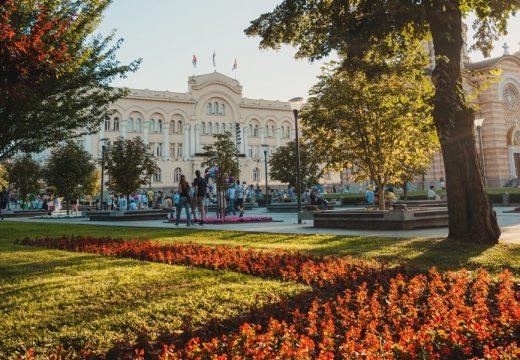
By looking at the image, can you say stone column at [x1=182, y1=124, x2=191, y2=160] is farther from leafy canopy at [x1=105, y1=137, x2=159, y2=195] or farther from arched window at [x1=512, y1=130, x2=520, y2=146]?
arched window at [x1=512, y1=130, x2=520, y2=146]

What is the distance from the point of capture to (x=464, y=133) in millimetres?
9453

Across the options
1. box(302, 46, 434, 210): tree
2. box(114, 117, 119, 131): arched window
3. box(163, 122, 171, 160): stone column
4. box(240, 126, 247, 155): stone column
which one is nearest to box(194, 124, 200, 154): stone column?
box(163, 122, 171, 160): stone column

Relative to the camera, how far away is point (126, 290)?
598 centimetres

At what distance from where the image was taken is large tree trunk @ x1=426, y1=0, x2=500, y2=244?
29.9 feet

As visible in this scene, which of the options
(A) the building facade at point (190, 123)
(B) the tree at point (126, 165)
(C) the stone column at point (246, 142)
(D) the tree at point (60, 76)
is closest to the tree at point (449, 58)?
(D) the tree at point (60, 76)

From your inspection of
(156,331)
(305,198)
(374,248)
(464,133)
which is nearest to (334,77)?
(464,133)

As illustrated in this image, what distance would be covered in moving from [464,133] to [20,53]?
8.52 metres

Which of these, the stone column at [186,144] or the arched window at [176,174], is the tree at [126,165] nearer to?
the arched window at [176,174]

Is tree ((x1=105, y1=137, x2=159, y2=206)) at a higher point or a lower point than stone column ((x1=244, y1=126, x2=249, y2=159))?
lower

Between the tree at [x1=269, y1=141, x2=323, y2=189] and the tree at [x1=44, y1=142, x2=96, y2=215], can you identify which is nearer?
the tree at [x1=44, y1=142, x2=96, y2=215]

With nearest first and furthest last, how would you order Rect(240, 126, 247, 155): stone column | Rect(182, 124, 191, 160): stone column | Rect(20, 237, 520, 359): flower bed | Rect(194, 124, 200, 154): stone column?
Rect(20, 237, 520, 359): flower bed < Rect(182, 124, 191, 160): stone column < Rect(194, 124, 200, 154): stone column < Rect(240, 126, 247, 155): stone column

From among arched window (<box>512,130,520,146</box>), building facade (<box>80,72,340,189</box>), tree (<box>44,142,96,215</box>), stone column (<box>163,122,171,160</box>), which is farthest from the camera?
stone column (<box>163,122,171,160</box>)

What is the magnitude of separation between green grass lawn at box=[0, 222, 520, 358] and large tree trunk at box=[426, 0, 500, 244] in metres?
0.56

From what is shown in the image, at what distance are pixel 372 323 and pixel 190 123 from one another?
216ft
